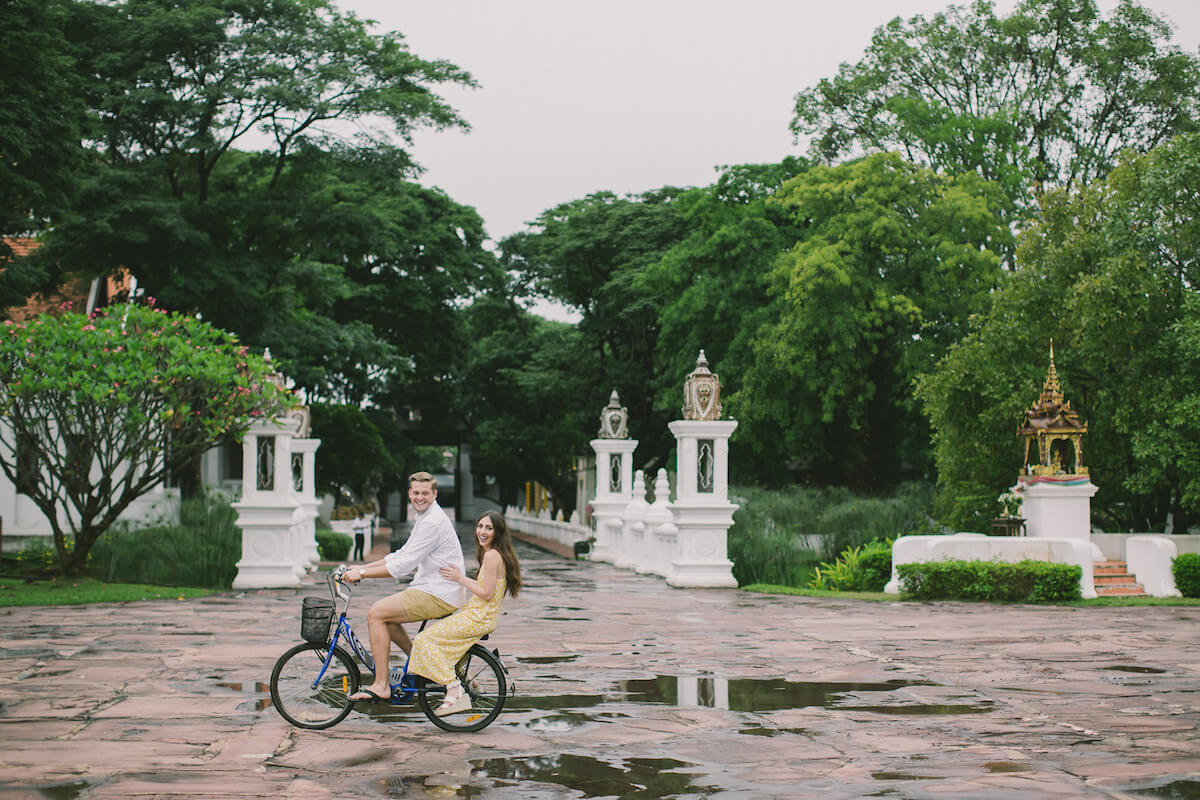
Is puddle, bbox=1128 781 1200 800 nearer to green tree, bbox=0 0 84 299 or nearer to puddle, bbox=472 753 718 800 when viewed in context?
puddle, bbox=472 753 718 800

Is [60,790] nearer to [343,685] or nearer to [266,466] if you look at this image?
[343,685]

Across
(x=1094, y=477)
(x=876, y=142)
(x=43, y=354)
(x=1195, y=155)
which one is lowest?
(x=1094, y=477)

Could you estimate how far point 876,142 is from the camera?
39.9 metres

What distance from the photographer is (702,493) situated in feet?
73.6

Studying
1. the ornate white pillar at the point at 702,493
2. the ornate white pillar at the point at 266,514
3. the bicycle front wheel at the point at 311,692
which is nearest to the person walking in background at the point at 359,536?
the ornate white pillar at the point at 266,514

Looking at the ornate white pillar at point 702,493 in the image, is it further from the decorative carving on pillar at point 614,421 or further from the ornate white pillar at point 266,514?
the decorative carving on pillar at point 614,421

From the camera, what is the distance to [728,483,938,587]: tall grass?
2328 cm

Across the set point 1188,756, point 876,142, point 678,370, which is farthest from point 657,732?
point 876,142

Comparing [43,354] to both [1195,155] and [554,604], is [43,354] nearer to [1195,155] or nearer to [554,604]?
[554,604]

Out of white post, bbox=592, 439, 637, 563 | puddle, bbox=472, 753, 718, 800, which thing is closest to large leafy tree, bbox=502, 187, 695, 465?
white post, bbox=592, 439, 637, 563

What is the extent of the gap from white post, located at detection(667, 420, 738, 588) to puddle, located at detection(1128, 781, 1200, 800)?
49.2ft

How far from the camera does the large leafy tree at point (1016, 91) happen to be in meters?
37.3

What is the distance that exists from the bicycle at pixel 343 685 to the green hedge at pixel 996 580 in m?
11.3

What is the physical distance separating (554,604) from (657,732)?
10.0 m
